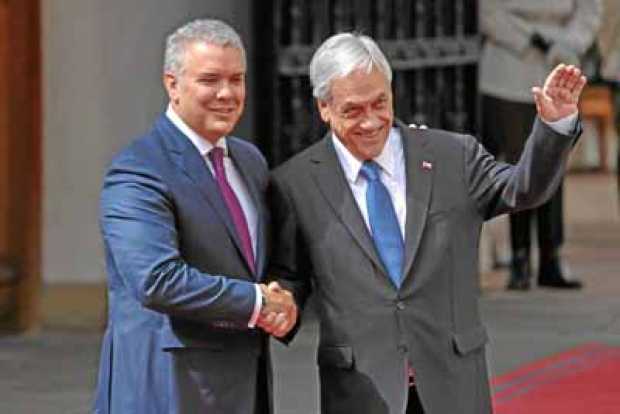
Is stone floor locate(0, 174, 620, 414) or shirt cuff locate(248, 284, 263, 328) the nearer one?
shirt cuff locate(248, 284, 263, 328)

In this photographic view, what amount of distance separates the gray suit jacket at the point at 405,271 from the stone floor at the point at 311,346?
323cm

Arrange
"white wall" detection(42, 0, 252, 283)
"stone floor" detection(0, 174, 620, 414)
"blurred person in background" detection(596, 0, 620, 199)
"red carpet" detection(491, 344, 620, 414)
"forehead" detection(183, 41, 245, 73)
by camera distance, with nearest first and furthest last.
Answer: "forehead" detection(183, 41, 245, 73)
"red carpet" detection(491, 344, 620, 414)
"stone floor" detection(0, 174, 620, 414)
"white wall" detection(42, 0, 252, 283)
"blurred person in background" detection(596, 0, 620, 199)

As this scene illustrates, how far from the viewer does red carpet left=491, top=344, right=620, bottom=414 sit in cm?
789

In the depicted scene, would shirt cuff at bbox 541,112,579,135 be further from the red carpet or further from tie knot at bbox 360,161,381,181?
the red carpet

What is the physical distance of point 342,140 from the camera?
4453 mm

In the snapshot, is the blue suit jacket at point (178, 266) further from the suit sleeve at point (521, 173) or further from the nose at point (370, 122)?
the suit sleeve at point (521, 173)

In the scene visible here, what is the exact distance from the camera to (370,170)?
445 centimetres

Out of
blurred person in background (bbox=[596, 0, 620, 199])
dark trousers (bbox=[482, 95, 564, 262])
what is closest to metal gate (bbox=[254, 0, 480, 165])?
dark trousers (bbox=[482, 95, 564, 262])

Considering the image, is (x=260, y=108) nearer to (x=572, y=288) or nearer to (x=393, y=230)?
(x=572, y=288)

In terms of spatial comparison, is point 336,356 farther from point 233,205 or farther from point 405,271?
point 233,205

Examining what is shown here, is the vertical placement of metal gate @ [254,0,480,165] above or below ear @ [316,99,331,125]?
below

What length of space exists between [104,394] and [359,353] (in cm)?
65

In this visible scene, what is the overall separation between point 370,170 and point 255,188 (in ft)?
1.00

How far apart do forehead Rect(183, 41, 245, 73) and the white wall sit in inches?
227
